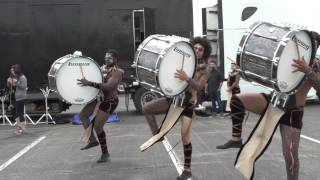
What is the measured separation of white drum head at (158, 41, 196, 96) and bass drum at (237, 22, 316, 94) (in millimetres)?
1144

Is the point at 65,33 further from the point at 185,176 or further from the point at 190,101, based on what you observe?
the point at 185,176

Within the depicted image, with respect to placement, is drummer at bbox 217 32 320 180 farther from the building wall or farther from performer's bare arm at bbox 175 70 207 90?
the building wall

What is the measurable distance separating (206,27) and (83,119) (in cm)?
911

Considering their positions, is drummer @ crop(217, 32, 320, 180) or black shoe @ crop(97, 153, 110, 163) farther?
black shoe @ crop(97, 153, 110, 163)

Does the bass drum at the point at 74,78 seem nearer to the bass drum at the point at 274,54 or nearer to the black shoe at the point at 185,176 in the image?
the black shoe at the point at 185,176

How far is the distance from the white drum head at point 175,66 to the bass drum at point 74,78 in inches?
93.1

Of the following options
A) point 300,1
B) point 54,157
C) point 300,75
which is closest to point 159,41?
point 300,75

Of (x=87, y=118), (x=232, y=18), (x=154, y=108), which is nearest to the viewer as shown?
(x=154, y=108)

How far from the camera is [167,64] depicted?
7.22 meters

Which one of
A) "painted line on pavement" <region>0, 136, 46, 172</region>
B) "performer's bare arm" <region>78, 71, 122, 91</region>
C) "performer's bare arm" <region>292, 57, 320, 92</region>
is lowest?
"painted line on pavement" <region>0, 136, 46, 172</region>

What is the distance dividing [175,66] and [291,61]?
177cm

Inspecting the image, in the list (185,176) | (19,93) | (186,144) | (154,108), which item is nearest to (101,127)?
(154,108)

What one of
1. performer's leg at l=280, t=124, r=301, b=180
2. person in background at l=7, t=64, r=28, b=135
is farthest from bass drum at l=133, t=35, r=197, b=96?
person in background at l=7, t=64, r=28, b=135

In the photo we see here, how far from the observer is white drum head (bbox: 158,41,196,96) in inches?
283
